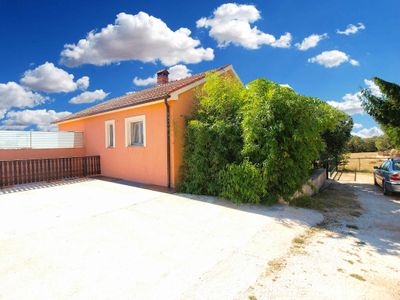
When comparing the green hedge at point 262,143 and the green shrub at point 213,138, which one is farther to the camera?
the green shrub at point 213,138

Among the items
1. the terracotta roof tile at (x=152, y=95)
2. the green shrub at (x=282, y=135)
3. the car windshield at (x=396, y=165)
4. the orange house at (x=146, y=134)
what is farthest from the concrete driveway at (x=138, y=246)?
the car windshield at (x=396, y=165)

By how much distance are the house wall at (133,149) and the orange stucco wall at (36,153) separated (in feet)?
2.25

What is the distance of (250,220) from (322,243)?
1.57 metres

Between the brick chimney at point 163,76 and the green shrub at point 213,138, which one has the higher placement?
the brick chimney at point 163,76

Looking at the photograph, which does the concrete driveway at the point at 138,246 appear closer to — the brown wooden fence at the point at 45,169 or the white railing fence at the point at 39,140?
the brown wooden fence at the point at 45,169

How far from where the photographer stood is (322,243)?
4.32 m

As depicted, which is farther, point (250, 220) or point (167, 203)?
point (167, 203)

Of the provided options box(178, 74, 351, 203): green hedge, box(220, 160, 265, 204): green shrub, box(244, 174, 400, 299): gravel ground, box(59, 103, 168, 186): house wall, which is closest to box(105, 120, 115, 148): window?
box(59, 103, 168, 186): house wall

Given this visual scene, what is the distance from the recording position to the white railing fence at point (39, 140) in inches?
448

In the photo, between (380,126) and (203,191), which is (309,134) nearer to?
(203,191)

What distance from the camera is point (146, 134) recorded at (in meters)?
9.43

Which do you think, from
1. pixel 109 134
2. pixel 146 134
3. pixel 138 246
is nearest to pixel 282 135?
pixel 138 246

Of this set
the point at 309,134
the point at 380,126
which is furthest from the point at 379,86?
the point at 309,134

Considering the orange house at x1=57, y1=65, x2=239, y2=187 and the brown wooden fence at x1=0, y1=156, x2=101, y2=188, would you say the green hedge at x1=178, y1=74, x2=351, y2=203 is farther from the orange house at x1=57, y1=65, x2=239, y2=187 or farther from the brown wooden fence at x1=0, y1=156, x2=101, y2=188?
the brown wooden fence at x1=0, y1=156, x2=101, y2=188
